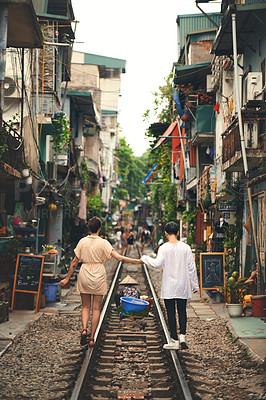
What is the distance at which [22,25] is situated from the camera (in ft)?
34.6

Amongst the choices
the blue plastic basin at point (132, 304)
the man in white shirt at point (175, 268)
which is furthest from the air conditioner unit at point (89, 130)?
the man in white shirt at point (175, 268)

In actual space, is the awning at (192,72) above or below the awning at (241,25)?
above

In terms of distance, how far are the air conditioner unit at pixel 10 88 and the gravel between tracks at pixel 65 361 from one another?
8439 millimetres

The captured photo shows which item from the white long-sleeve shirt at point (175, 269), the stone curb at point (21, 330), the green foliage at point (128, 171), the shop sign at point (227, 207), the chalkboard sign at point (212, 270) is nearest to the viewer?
the white long-sleeve shirt at point (175, 269)

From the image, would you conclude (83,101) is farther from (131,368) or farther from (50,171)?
(131,368)

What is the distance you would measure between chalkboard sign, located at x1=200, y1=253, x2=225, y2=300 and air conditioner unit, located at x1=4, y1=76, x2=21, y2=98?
8.09 m

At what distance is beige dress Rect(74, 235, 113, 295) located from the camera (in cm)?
775

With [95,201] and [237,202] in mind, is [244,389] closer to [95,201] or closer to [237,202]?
[237,202]

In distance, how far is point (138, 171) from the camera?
80.1m

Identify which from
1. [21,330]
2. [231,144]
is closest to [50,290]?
[21,330]

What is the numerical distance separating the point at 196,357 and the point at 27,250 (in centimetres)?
776

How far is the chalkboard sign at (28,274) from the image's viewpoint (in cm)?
1250

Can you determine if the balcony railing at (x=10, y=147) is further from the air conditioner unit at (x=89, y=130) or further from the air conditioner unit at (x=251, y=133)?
the air conditioner unit at (x=89, y=130)

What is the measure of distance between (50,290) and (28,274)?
1675 millimetres
